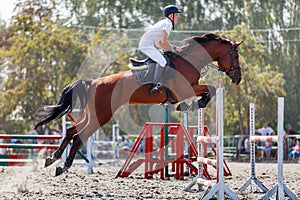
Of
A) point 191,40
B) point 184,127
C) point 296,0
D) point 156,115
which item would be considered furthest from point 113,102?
point 296,0

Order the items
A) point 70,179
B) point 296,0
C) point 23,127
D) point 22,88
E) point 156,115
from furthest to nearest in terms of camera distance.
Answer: point 23,127, point 296,0, point 22,88, point 156,115, point 70,179

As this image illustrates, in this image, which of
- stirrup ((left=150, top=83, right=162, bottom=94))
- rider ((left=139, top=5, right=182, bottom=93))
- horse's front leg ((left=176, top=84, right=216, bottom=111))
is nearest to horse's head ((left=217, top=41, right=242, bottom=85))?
horse's front leg ((left=176, top=84, right=216, bottom=111))

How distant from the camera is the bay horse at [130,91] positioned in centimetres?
780

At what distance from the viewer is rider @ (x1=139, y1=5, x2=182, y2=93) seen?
7.70m

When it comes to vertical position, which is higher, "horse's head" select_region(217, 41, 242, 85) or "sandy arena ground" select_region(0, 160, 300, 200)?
"horse's head" select_region(217, 41, 242, 85)

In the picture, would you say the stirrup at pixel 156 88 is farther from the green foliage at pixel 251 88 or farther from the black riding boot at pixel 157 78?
the green foliage at pixel 251 88

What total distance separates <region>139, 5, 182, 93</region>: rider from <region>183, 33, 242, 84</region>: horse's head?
0.39m

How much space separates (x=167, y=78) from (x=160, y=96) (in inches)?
10.4

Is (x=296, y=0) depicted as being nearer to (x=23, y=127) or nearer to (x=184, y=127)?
(x=23, y=127)

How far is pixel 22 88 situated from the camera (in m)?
24.1

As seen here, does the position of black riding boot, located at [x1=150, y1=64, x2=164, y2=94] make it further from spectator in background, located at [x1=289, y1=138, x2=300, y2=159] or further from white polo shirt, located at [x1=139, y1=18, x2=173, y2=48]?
spectator in background, located at [x1=289, y1=138, x2=300, y2=159]

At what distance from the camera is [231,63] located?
8.18m

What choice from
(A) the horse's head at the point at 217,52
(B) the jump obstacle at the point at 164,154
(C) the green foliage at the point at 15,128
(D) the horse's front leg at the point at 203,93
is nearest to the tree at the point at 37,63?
(C) the green foliage at the point at 15,128

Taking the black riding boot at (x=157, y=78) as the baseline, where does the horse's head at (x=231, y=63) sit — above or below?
above
